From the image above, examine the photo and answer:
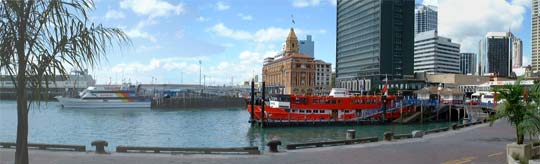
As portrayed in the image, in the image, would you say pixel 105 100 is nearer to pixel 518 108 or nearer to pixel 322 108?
pixel 322 108

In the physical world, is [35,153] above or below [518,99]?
below

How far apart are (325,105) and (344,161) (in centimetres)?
5509

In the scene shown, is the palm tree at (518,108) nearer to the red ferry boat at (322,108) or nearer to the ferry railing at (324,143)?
the ferry railing at (324,143)

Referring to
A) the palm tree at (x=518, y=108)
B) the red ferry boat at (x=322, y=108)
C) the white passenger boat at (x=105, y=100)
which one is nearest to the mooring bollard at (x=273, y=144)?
the palm tree at (x=518, y=108)

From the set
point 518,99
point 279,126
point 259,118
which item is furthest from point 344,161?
point 259,118

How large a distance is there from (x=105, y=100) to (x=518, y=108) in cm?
13322

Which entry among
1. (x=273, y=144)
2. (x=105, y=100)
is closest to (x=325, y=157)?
(x=273, y=144)

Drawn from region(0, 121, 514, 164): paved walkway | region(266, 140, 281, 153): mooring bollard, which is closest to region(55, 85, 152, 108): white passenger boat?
region(0, 121, 514, 164): paved walkway

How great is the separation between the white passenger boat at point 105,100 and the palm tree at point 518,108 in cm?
13080

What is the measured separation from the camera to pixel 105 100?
140 m

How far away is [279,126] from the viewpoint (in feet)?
226

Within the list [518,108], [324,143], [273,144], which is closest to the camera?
[518,108]

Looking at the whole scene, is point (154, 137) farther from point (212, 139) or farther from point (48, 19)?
point (48, 19)

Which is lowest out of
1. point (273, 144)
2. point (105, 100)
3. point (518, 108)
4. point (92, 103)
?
point (92, 103)
